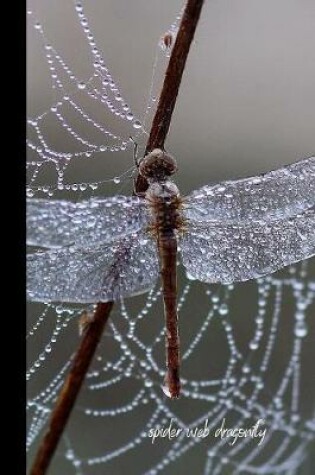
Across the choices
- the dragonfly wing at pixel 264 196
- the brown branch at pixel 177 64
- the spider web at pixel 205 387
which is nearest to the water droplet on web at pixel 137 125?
the dragonfly wing at pixel 264 196

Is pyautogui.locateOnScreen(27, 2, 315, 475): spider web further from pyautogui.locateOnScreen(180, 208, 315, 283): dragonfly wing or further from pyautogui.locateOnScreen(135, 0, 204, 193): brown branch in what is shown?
pyautogui.locateOnScreen(135, 0, 204, 193): brown branch

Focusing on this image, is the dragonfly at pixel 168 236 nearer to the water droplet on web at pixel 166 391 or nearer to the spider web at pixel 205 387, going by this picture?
the water droplet on web at pixel 166 391

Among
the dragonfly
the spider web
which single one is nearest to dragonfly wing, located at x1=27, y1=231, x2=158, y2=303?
the dragonfly

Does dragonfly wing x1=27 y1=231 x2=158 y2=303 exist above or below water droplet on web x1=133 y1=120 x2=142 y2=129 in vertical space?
below

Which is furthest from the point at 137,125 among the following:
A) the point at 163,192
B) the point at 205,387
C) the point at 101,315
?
the point at 205,387

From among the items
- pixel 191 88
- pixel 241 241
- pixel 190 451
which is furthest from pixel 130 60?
pixel 190 451

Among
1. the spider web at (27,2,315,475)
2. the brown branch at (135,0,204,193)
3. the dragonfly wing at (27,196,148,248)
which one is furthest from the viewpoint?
the spider web at (27,2,315,475)

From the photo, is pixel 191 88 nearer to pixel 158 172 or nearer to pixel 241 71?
pixel 241 71
